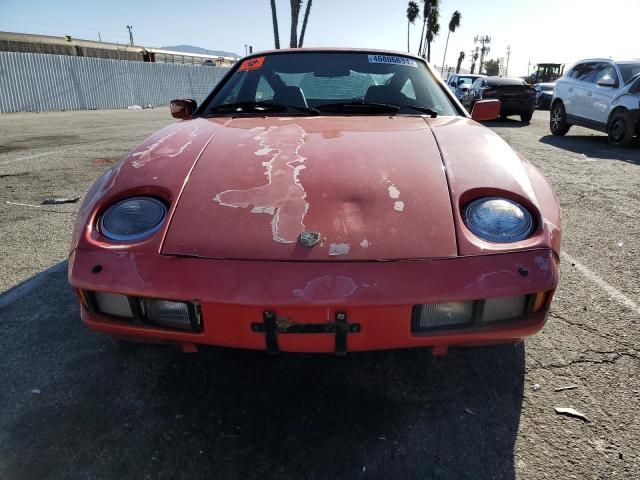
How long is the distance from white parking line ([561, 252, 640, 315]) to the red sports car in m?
1.22

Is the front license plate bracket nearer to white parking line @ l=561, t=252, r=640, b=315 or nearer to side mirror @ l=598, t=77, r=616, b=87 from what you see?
white parking line @ l=561, t=252, r=640, b=315

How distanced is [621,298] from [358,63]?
2103 millimetres

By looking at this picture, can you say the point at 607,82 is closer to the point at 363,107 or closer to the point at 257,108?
the point at 363,107

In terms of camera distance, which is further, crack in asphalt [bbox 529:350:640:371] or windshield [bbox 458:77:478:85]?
windshield [bbox 458:77:478:85]

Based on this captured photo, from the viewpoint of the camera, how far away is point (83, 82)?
1808cm

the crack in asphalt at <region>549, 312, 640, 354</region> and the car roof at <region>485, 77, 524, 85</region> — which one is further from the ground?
the car roof at <region>485, 77, 524, 85</region>

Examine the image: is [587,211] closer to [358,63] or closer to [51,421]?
[358,63]

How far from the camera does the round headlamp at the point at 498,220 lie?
1494mm

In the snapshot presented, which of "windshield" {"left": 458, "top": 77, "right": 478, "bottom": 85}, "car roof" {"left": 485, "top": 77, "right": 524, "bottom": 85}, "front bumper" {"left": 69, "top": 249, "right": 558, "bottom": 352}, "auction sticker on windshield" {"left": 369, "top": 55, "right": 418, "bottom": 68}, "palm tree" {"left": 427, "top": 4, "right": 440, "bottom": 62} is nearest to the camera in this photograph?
"front bumper" {"left": 69, "top": 249, "right": 558, "bottom": 352}

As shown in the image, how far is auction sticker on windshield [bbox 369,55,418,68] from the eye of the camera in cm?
278

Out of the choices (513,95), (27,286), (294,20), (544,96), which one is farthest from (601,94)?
(294,20)

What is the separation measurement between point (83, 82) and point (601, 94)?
18413 millimetres

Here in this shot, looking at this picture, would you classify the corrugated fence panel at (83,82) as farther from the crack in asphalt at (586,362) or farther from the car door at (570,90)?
the crack in asphalt at (586,362)

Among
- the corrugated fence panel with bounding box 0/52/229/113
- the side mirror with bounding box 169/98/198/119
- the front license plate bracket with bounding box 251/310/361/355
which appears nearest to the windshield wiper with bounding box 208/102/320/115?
the side mirror with bounding box 169/98/198/119
